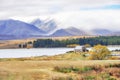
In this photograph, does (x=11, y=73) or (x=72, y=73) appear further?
(x=72, y=73)

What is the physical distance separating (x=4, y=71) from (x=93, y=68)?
11.2 m

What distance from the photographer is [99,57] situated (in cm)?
10138

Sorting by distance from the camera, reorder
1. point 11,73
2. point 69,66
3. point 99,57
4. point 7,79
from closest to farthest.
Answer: point 7,79, point 11,73, point 69,66, point 99,57

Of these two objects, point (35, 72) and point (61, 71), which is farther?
point (61, 71)

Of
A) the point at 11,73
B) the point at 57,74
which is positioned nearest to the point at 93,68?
the point at 57,74

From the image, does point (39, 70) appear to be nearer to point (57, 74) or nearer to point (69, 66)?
point (57, 74)

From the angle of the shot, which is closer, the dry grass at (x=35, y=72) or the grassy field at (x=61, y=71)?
the dry grass at (x=35, y=72)

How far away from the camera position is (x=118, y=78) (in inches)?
1564

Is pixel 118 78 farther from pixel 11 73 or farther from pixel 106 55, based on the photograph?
pixel 106 55

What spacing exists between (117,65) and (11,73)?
14.9 m

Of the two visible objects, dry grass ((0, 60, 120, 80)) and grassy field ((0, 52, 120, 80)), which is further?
grassy field ((0, 52, 120, 80))

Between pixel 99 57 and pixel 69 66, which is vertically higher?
pixel 69 66

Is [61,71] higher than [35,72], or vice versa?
[35,72]

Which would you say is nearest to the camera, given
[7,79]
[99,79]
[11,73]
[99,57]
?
[7,79]
